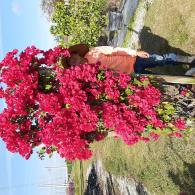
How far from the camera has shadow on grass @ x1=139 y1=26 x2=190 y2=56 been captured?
11.3 m

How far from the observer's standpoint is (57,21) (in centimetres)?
1580

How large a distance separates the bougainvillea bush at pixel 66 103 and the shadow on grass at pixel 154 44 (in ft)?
11.9

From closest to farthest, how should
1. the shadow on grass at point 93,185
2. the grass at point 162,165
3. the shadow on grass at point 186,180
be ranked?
the shadow on grass at point 186,180 → the grass at point 162,165 → the shadow on grass at point 93,185

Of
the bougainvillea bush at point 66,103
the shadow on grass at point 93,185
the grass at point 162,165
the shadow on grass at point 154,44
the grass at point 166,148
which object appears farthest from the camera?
the shadow on grass at point 93,185

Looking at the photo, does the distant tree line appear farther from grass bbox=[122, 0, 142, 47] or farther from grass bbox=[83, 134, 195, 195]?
grass bbox=[83, 134, 195, 195]

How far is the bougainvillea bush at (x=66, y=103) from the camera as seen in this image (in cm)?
690

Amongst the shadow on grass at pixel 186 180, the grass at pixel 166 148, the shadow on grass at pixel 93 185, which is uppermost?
the grass at pixel 166 148

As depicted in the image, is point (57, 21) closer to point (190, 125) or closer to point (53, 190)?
point (190, 125)

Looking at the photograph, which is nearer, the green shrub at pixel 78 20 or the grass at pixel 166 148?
the grass at pixel 166 148

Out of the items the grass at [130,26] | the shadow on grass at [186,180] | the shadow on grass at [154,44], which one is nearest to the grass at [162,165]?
the shadow on grass at [186,180]

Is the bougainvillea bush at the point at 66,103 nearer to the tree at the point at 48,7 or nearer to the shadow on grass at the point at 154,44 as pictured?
the shadow on grass at the point at 154,44

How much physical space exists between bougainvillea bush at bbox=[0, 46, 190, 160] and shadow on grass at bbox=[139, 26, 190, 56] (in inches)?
143

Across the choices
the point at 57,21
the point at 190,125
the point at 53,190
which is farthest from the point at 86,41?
the point at 53,190

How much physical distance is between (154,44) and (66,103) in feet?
20.7
